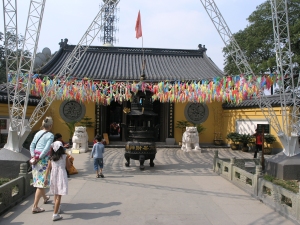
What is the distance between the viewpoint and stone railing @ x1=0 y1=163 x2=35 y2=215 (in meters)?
5.17

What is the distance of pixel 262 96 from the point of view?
921 cm

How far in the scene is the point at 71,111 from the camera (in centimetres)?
1725

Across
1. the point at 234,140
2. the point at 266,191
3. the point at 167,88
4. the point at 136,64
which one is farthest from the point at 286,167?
the point at 136,64

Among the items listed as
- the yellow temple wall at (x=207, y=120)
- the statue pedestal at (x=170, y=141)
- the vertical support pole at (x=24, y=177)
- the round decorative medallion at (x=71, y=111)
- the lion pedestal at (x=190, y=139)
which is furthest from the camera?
the yellow temple wall at (x=207, y=120)

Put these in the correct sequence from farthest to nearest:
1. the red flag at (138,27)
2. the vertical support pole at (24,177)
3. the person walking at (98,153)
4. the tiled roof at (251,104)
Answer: the tiled roof at (251,104), the red flag at (138,27), the person walking at (98,153), the vertical support pole at (24,177)

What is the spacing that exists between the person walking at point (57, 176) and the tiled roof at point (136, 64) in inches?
458

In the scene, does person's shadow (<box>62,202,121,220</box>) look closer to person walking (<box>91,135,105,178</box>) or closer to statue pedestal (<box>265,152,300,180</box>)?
person walking (<box>91,135,105,178</box>)

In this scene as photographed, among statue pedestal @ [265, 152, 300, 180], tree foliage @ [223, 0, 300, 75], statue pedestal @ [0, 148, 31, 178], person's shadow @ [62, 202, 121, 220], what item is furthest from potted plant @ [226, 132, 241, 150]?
statue pedestal @ [0, 148, 31, 178]

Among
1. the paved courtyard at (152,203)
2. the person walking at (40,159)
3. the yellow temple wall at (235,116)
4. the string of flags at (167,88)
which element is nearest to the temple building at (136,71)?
the yellow temple wall at (235,116)

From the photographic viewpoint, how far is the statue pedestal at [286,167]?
25.8ft

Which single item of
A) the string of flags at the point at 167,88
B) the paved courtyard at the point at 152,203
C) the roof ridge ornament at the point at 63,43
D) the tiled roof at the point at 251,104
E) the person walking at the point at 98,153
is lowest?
the paved courtyard at the point at 152,203

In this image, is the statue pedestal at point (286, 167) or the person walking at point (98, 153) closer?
the statue pedestal at point (286, 167)

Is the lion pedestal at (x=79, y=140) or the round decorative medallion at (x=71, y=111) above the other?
the round decorative medallion at (x=71, y=111)

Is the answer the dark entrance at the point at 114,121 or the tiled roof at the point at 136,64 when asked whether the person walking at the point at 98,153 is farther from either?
the dark entrance at the point at 114,121
